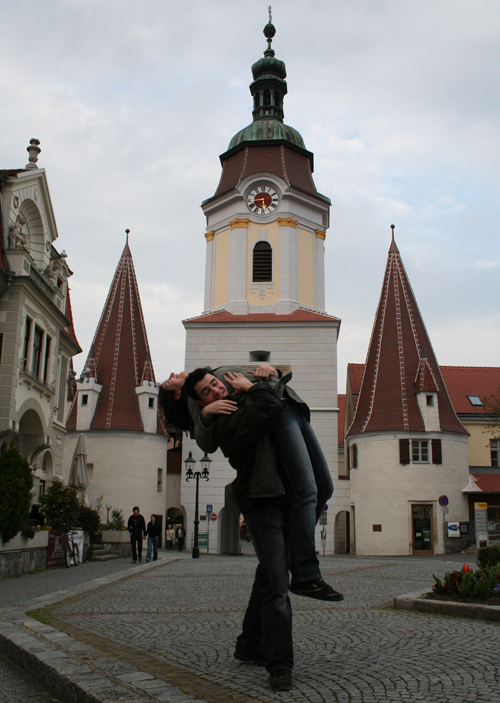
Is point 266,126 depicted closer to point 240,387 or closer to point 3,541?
point 3,541

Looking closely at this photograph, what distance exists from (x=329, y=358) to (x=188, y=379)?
35546mm

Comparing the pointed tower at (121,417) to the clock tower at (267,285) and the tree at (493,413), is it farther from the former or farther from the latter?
the tree at (493,413)

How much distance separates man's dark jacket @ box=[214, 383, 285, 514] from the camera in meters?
4.46

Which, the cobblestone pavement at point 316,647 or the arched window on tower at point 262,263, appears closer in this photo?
the cobblestone pavement at point 316,647

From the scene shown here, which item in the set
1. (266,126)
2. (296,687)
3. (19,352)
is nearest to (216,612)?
(296,687)

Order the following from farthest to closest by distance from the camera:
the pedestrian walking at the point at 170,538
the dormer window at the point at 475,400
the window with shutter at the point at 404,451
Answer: the dormer window at the point at 475,400, the pedestrian walking at the point at 170,538, the window with shutter at the point at 404,451

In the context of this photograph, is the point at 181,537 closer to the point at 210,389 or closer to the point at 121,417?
the point at 121,417

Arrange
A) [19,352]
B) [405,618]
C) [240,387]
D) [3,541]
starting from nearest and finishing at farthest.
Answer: [240,387] → [405,618] → [3,541] → [19,352]

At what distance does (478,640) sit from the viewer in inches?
233

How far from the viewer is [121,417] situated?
41.2m

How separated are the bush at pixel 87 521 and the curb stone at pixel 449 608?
19.1 m

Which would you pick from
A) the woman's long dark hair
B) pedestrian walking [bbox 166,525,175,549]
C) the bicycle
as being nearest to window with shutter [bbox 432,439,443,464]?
pedestrian walking [bbox 166,525,175,549]

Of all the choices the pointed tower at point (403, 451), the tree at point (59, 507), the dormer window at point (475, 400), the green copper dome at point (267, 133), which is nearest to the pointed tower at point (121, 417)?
the pointed tower at point (403, 451)

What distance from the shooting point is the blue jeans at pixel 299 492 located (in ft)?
14.6
